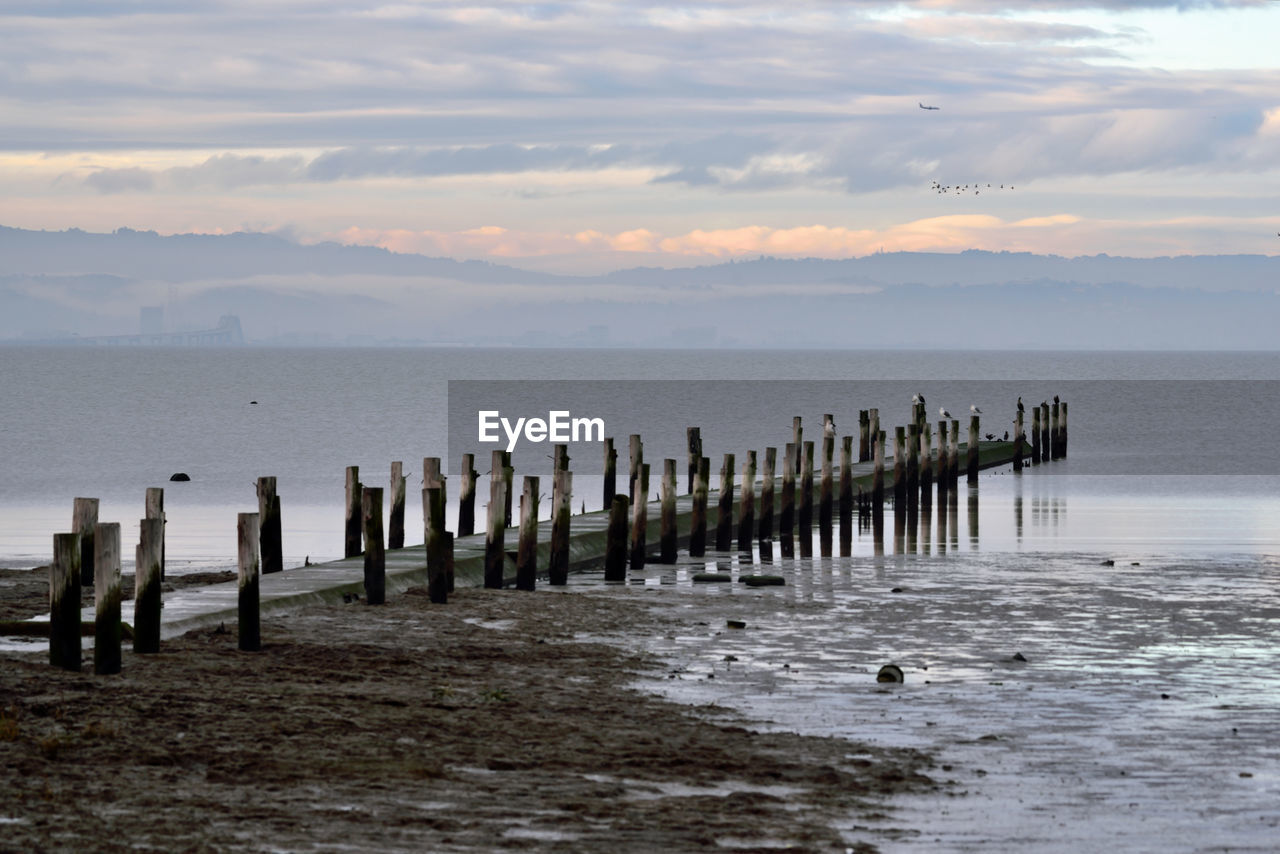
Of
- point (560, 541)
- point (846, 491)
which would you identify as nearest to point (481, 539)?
point (560, 541)

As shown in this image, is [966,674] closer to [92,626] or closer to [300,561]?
[92,626]

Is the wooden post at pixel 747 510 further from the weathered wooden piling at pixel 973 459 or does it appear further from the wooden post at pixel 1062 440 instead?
the wooden post at pixel 1062 440

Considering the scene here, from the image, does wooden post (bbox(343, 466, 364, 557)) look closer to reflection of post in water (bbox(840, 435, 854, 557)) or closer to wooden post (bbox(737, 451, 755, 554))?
wooden post (bbox(737, 451, 755, 554))

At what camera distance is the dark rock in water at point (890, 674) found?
15531 millimetres

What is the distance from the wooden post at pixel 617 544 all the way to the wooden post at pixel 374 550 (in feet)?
19.0

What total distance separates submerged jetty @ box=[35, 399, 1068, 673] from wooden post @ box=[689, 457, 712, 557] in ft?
0.11

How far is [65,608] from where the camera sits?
44.3 feet

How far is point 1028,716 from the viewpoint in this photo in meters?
13.8

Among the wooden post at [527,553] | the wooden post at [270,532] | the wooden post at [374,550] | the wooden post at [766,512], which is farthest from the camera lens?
the wooden post at [766,512]

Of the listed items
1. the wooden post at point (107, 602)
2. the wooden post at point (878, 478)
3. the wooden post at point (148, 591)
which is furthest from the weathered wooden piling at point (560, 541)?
the wooden post at point (878, 478)

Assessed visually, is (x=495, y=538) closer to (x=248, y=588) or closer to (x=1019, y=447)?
(x=248, y=588)

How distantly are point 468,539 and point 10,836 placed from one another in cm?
1752

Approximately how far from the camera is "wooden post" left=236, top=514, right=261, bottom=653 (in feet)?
49.9

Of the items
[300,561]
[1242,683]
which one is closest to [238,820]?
[1242,683]
